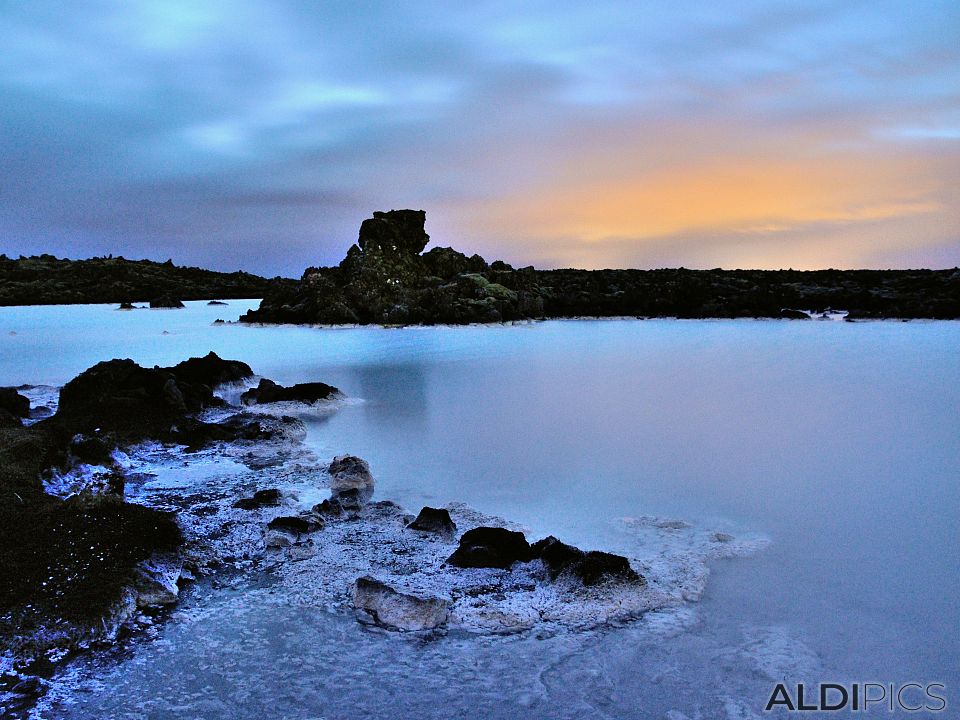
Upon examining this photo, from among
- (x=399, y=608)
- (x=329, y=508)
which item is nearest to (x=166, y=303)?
(x=329, y=508)

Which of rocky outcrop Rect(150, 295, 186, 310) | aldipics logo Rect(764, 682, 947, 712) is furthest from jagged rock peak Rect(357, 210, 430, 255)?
aldipics logo Rect(764, 682, 947, 712)

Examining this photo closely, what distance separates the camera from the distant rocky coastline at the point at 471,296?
111ft

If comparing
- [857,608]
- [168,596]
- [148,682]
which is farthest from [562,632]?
[168,596]

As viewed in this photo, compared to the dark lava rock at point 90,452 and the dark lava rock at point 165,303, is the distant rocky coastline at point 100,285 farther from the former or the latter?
the dark lava rock at point 90,452

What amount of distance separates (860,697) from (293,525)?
3.97 metres

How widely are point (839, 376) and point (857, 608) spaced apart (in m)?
12.8

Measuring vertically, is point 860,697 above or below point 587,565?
below

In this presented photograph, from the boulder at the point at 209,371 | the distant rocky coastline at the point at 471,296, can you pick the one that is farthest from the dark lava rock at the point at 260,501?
the distant rocky coastline at the point at 471,296

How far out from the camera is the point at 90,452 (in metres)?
6.72

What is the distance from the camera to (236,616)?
166 inches

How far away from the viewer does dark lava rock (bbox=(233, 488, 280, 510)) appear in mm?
6102

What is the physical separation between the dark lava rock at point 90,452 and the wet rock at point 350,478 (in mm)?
2191

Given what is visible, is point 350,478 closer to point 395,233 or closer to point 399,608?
point 399,608

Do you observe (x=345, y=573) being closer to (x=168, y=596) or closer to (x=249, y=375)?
(x=168, y=596)
